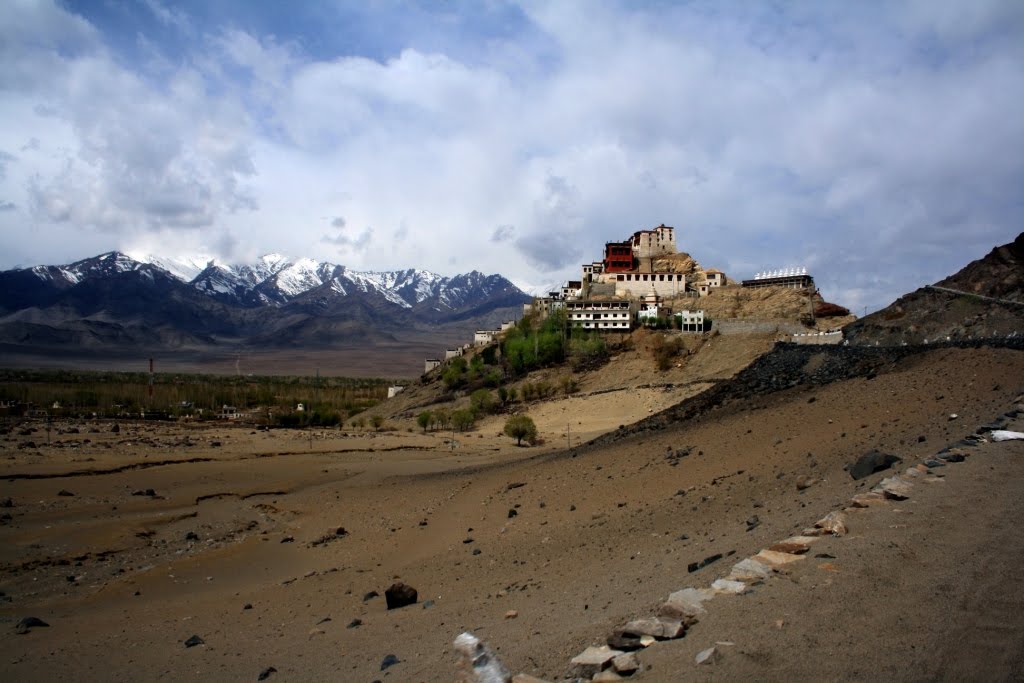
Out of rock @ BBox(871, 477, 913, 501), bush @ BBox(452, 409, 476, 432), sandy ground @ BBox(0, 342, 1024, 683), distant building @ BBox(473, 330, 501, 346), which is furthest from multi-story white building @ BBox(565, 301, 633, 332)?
rock @ BBox(871, 477, 913, 501)

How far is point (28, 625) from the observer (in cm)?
1270

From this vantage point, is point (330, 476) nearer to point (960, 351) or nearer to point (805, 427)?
point (805, 427)

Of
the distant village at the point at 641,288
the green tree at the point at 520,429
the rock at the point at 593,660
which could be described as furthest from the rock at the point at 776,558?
the distant village at the point at 641,288

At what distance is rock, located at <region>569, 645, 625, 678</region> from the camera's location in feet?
19.6

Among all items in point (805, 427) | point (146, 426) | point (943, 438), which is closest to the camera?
point (943, 438)

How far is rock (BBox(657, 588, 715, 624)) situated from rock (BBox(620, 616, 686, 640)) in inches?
5.1

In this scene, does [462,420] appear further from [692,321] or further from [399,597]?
[399,597]

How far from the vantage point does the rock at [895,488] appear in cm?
930

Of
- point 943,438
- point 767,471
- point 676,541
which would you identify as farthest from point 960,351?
point 676,541

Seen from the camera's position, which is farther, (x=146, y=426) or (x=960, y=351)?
(x=146, y=426)

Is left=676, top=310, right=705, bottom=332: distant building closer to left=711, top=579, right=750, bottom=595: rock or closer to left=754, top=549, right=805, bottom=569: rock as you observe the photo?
left=754, top=549, right=805, bottom=569: rock

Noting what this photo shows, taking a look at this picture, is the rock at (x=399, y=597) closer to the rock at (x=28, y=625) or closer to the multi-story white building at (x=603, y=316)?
the rock at (x=28, y=625)

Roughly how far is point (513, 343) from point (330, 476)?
47978 millimetres

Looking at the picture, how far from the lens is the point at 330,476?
2922 centimetres
